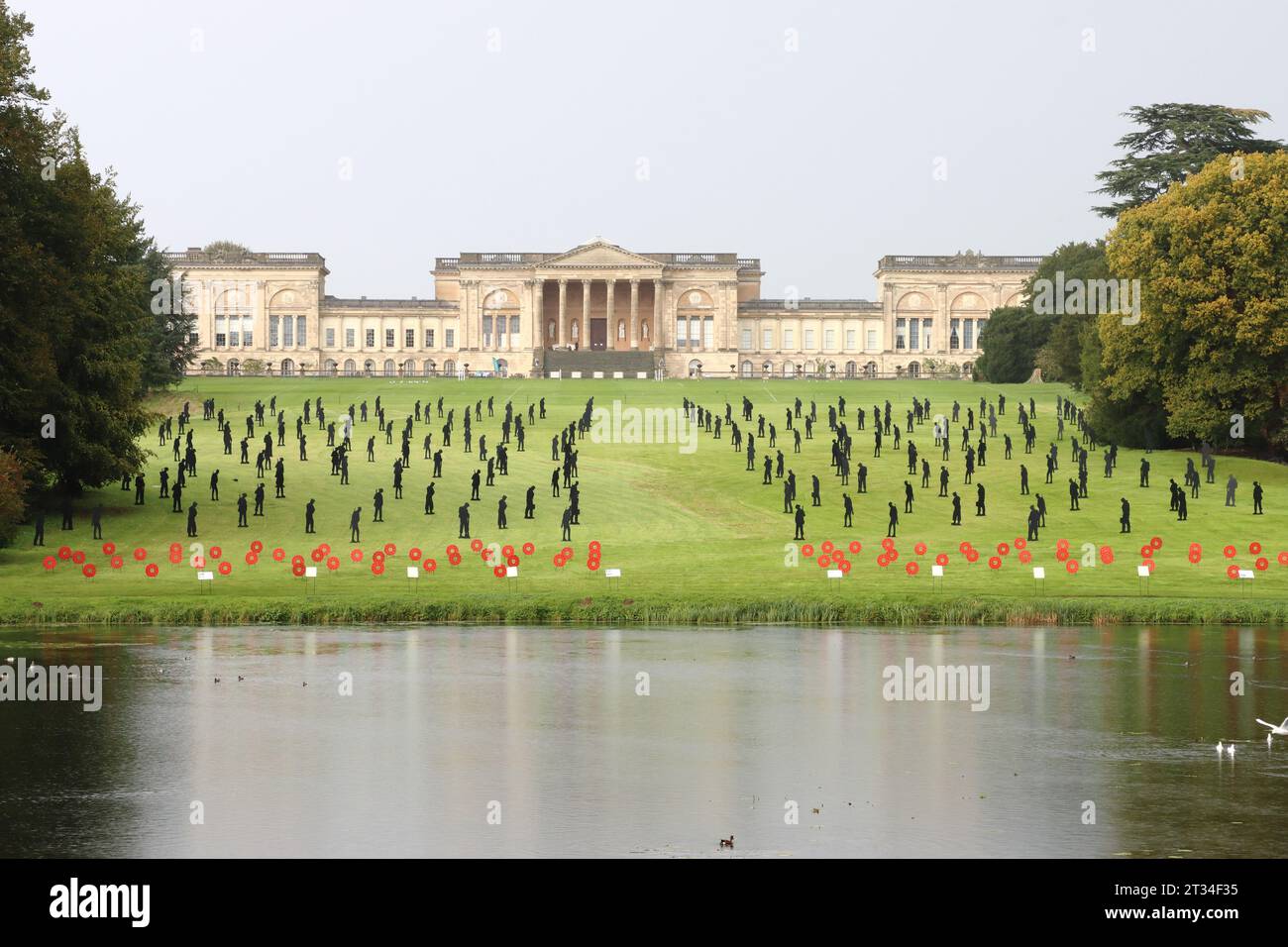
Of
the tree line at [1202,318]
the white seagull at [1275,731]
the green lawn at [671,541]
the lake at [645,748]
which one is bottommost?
the lake at [645,748]

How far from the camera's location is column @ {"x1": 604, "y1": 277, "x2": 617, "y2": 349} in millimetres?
173000

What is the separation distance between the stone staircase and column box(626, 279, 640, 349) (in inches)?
635

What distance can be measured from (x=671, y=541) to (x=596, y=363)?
9718 centimetres

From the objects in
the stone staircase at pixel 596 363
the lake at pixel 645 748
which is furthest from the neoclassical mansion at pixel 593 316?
the lake at pixel 645 748

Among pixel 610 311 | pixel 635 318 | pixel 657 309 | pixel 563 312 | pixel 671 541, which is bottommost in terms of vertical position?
pixel 671 541

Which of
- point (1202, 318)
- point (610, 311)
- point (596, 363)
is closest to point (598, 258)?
point (610, 311)

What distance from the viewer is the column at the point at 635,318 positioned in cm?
17125

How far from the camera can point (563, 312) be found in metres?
172

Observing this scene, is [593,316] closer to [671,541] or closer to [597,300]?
[597,300]

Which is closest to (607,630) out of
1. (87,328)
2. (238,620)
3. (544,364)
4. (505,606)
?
(505,606)

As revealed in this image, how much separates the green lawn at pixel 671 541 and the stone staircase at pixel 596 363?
200 feet

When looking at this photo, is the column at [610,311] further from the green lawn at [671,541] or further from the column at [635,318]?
the green lawn at [671,541]

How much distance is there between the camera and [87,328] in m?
57.1
